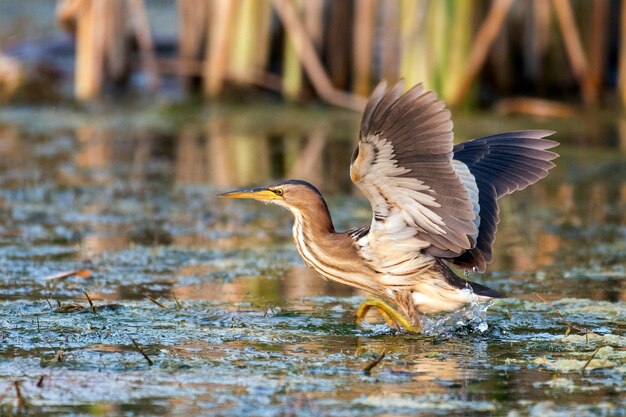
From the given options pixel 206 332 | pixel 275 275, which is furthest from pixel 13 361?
pixel 275 275

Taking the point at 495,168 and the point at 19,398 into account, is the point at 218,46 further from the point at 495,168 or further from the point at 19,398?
the point at 19,398

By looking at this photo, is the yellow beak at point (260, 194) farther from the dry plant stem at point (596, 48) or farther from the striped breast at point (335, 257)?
the dry plant stem at point (596, 48)

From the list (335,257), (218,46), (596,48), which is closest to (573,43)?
(596,48)

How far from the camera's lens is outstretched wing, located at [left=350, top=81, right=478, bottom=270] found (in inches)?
172

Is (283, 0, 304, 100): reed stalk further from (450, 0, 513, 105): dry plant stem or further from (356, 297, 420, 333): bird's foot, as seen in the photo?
(356, 297, 420, 333): bird's foot

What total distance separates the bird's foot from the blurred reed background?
5.92 meters

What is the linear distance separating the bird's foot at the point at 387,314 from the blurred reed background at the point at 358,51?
5924 mm

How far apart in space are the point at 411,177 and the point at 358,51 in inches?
284

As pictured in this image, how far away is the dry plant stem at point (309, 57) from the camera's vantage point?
1132cm

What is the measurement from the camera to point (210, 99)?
1258 centimetres

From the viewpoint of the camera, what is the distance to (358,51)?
1159 cm

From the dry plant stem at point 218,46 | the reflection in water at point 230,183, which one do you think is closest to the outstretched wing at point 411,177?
the reflection in water at point 230,183

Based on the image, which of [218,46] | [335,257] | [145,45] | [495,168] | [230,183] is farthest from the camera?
[145,45]

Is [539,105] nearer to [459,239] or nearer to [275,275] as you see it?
[275,275]
